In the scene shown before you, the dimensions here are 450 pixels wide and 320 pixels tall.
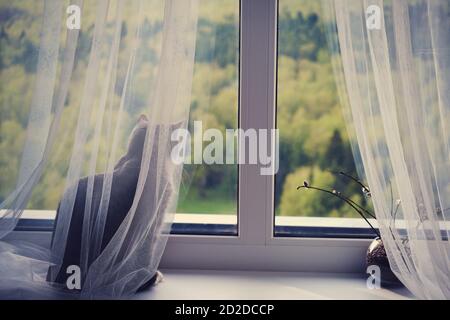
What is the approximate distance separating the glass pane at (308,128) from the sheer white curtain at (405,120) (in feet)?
0.77

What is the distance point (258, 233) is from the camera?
63.1 inches

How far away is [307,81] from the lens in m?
1.63

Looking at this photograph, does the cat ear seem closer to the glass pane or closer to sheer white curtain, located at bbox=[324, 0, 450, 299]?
the glass pane

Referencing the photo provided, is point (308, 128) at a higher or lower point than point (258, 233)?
higher

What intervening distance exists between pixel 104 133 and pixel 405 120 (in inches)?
34.4

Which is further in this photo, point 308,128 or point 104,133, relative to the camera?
point 308,128

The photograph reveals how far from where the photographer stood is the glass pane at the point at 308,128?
5.32 feet

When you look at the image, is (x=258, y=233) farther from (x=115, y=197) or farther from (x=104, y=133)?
(x=104, y=133)

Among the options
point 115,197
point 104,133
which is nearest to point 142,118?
point 104,133

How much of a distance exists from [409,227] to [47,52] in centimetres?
117

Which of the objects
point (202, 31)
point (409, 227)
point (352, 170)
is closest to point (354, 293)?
point (409, 227)
